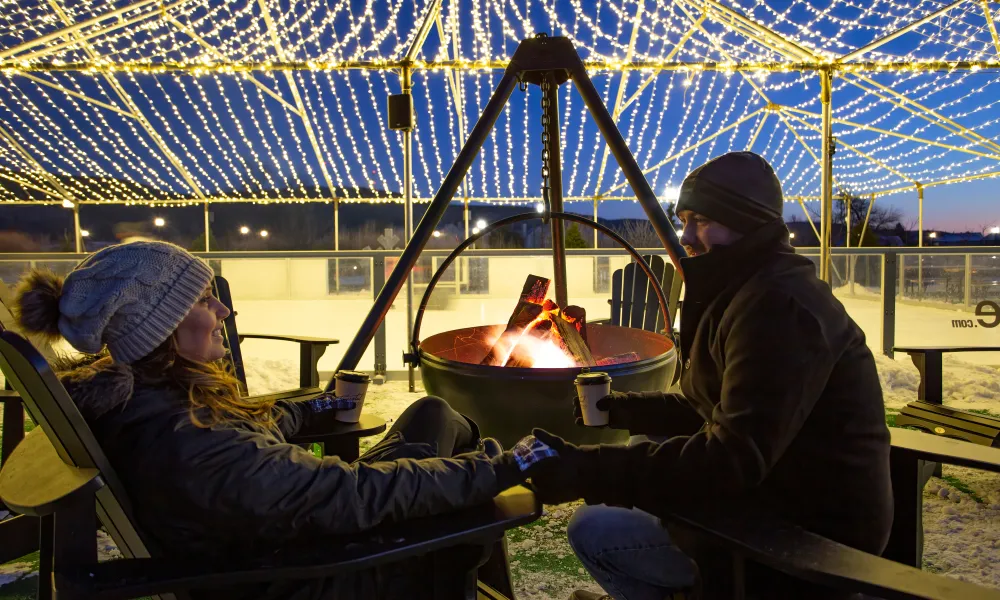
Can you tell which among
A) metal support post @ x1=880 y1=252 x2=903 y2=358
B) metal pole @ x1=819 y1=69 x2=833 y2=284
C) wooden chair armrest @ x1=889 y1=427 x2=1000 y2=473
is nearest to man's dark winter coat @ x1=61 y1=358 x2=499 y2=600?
wooden chair armrest @ x1=889 y1=427 x2=1000 y2=473

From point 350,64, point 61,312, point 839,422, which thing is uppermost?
point 350,64

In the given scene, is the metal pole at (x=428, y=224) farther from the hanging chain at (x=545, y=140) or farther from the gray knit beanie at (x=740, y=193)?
the gray knit beanie at (x=740, y=193)

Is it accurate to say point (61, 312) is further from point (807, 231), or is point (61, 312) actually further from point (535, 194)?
point (807, 231)

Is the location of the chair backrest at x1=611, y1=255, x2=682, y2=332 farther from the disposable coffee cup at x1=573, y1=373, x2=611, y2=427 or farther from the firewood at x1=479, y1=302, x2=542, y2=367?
the disposable coffee cup at x1=573, y1=373, x2=611, y2=427

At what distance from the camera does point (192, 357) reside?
1468 millimetres

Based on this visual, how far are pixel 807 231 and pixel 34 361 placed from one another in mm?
34232

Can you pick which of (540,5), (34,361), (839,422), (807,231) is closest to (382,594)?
(34,361)

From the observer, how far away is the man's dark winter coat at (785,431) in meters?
1.28

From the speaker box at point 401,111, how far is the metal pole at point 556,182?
1.96m

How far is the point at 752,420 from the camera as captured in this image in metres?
1.28

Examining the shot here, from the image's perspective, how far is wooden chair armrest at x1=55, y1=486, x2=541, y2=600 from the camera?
1.12 meters

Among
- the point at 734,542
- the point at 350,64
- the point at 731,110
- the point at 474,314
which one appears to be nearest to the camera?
the point at 734,542

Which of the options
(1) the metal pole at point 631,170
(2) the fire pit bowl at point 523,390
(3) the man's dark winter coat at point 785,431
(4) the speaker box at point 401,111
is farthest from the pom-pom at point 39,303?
(4) the speaker box at point 401,111

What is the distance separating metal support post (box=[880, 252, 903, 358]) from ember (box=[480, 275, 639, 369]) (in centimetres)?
439
